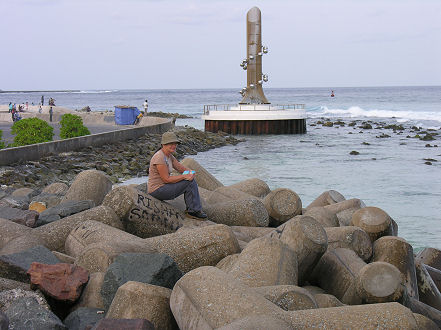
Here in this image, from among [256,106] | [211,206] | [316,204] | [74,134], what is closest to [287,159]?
[74,134]

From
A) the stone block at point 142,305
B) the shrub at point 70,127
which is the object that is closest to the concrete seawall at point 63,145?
the shrub at point 70,127

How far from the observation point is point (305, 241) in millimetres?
5344

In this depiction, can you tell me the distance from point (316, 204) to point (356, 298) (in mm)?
5073

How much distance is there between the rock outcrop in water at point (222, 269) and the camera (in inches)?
141

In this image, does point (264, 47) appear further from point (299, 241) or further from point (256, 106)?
point (299, 241)

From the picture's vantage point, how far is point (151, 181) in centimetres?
722

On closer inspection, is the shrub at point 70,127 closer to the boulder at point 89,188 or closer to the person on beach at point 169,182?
the boulder at point 89,188

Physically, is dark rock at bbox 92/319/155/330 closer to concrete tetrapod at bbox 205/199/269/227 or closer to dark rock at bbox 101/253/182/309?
dark rock at bbox 101/253/182/309

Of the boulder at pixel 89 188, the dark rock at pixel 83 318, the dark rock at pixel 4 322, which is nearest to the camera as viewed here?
the dark rock at pixel 4 322

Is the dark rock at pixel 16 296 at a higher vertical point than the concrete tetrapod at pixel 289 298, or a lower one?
lower

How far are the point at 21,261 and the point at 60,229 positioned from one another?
55.9 inches

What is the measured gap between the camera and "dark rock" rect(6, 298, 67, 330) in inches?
146

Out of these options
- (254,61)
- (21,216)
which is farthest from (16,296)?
(254,61)

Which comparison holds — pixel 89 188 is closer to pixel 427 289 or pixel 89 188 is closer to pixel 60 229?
pixel 60 229
